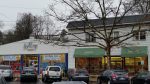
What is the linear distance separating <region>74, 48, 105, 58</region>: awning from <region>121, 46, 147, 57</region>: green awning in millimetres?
3011

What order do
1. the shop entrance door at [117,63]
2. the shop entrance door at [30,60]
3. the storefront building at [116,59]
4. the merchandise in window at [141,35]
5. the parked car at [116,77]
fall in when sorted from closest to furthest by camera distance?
the parked car at [116,77]
the storefront building at [116,59]
the merchandise in window at [141,35]
the shop entrance door at [117,63]
the shop entrance door at [30,60]

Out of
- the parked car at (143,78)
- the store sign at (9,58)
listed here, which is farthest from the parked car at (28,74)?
the store sign at (9,58)

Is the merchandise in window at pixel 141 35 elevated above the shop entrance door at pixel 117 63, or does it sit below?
above

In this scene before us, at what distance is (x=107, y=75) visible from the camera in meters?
33.4

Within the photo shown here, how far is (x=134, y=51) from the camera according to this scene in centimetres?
4522

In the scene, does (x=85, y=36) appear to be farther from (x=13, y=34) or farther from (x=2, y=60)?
(x=13, y=34)

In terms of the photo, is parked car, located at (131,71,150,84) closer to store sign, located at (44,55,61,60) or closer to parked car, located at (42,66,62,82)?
parked car, located at (42,66,62,82)

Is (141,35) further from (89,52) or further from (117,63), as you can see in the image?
(89,52)

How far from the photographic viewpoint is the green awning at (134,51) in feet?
146

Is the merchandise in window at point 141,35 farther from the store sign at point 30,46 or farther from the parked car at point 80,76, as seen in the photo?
the store sign at point 30,46

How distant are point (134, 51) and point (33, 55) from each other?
670 inches

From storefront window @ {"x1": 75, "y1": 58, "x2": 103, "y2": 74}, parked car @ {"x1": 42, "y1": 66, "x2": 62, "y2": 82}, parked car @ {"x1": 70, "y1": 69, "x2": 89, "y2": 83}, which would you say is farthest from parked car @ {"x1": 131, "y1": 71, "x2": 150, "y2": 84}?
storefront window @ {"x1": 75, "y1": 58, "x2": 103, "y2": 74}

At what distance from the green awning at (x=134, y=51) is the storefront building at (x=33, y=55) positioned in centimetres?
966

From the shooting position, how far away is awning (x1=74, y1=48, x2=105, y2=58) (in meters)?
48.0
